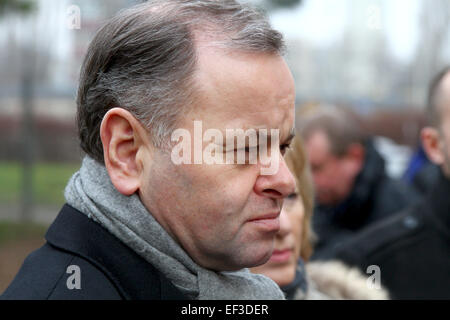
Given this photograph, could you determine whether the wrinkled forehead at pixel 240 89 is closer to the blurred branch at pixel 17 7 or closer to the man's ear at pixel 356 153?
the man's ear at pixel 356 153

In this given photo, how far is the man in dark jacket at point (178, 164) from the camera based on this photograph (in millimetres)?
1512

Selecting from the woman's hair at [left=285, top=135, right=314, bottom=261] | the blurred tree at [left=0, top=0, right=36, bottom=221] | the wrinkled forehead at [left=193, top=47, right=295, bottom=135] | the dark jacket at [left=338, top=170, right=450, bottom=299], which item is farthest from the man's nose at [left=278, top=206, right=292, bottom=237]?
the blurred tree at [left=0, top=0, right=36, bottom=221]

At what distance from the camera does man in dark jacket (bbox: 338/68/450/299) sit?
11.2 feet

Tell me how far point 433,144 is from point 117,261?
2.57 meters

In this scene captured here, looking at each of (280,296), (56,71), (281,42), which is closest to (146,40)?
(281,42)

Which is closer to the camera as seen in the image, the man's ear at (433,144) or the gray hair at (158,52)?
the gray hair at (158,52)

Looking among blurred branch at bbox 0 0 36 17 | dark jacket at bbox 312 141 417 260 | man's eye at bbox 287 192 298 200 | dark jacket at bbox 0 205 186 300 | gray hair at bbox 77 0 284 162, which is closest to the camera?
dark jacket at bbox 0 205 186 300

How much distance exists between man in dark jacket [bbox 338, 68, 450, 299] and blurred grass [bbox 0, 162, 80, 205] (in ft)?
15.7

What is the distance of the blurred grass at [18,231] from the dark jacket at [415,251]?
414 cm

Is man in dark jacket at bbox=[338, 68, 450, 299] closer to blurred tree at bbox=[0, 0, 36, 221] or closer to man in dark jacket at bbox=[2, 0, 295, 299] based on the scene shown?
man in dark jacket at bbox=[2, 0, 295, 299]

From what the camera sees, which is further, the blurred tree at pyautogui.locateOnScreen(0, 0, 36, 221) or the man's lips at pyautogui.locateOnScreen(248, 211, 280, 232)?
the blurred tree at pyautogui.locateOnScreen(0, 0, 36, 221)

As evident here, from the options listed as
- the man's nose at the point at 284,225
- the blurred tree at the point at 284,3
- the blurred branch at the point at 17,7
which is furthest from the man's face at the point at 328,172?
the blurred branch at the point at 17,7
